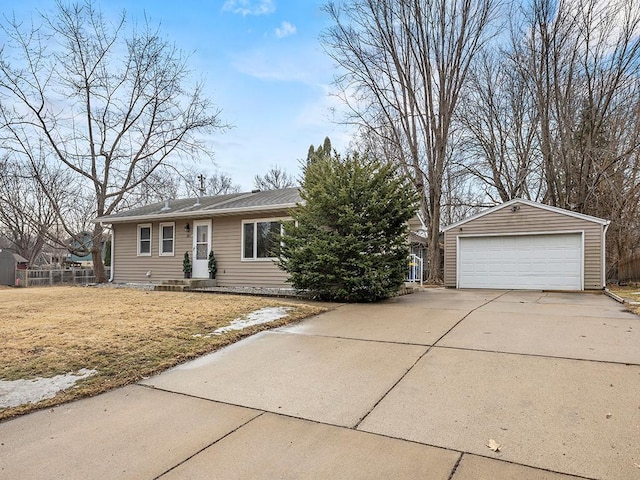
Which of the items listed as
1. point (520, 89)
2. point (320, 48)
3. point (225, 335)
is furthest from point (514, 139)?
point (225, 335)

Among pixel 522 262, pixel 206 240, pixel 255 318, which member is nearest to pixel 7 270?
pixel 206 240

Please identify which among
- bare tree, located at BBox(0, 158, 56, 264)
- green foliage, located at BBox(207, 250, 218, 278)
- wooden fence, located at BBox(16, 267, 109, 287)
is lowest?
wooden fence, located at BBox(16, 267, 109, 287)

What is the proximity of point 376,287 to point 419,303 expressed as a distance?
3.49 ft

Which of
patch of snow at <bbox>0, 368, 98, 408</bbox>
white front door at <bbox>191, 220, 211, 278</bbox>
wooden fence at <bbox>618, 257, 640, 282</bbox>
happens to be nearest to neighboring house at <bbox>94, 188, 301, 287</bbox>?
white front door at <bbox>191, 220, 211, 278</bbox>

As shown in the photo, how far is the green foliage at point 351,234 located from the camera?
344 inches

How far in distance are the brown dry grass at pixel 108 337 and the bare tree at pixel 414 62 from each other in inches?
424

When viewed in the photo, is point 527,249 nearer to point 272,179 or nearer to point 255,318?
point 255,318

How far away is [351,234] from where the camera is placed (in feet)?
28.8

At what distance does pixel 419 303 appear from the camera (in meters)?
8.89

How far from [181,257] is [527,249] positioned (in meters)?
12.0

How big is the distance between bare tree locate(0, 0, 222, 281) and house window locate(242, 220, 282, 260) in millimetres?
7782

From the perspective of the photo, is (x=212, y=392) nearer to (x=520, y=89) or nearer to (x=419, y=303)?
(x=419, y=303)

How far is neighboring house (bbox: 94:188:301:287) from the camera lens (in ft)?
38.9

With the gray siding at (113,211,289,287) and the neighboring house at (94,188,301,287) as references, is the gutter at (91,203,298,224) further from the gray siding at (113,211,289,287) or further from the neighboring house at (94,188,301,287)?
the gray siding at (113,211,289,287)
